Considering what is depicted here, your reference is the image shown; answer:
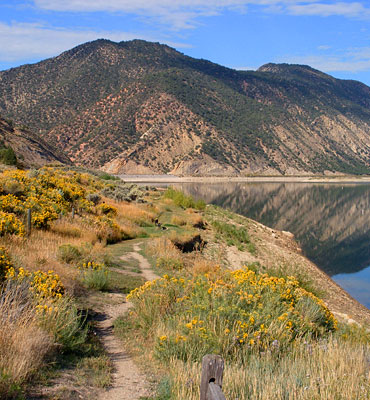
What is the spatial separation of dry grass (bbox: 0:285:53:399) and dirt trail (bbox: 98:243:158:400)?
2.61 ft

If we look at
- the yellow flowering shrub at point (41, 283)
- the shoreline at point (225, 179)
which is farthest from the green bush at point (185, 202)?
the shoreline at point (225, 179)

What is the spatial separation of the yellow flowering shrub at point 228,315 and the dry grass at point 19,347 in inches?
51.4

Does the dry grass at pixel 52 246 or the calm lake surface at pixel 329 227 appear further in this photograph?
the calm lake surface at pixel 329 227

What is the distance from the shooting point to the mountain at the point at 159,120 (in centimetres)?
10756

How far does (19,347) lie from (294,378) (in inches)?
105

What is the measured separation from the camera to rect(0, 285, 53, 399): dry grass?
14.2 feet

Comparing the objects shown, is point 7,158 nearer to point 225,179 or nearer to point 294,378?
point 294,378

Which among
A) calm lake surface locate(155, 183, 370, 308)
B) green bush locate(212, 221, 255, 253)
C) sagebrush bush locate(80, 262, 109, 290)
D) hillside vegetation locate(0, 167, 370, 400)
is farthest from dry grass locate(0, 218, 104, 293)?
calm lake surface locate(155, 183, 370, 308)

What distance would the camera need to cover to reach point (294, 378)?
14.6 ft

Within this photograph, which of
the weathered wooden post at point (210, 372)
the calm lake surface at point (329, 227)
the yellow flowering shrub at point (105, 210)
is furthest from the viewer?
the calm lake surface at point (329, 227)

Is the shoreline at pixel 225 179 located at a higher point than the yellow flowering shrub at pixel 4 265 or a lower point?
lower

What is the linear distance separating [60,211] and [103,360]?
10905 mm

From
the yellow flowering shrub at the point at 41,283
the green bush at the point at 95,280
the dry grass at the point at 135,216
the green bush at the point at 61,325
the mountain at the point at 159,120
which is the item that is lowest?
the dry grass at the point at 135,216

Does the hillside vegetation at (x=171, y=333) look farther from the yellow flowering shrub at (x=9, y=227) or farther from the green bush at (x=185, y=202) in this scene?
the green bush at (x=185, y=202)
